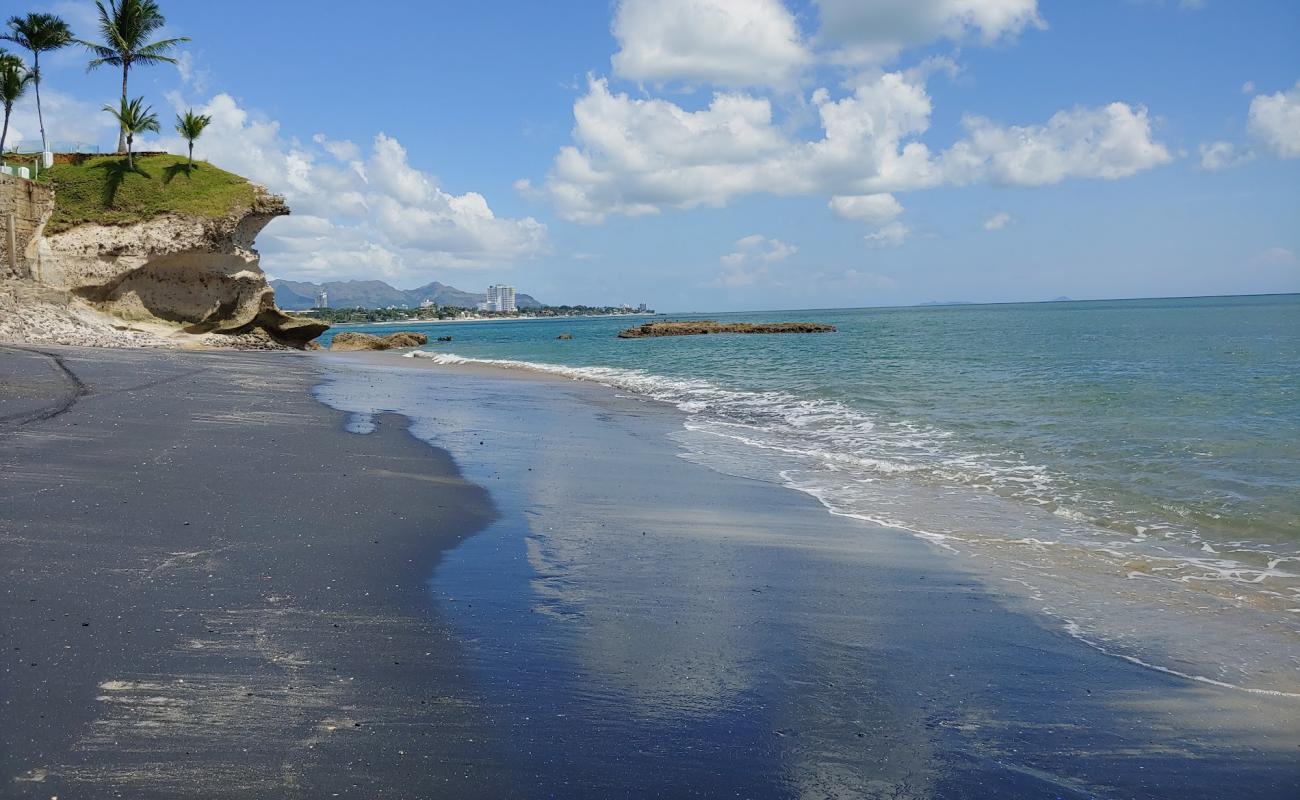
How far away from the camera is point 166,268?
34.8 meters

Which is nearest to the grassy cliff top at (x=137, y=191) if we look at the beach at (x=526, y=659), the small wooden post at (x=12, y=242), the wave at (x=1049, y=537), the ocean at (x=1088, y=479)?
the small wooden post at (x=12, y=242)

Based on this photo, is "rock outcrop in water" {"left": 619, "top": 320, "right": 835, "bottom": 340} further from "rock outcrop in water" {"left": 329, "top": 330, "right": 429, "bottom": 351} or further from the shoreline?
the shoreline

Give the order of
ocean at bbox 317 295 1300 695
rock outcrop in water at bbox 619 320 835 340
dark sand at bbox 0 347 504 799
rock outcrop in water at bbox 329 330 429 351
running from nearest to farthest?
dark sand at bbox 0 347 504 799
ocean at bbox 317 295 1300 695
rock outcrop in water at bbox 329 330 429 351
rock outcrop in water at bbox 619 320 835 340

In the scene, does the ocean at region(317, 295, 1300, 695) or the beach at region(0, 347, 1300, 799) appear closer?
the beach at region(0, 347, 1300, 799)

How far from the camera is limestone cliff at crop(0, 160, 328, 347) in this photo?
31781 mm

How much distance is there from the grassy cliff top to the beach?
30.8 meters

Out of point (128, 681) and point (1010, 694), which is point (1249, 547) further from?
point (128, 681)

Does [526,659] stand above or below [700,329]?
below

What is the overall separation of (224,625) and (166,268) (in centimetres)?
3593

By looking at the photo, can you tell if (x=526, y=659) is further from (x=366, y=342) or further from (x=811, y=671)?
(x=366, y=342)

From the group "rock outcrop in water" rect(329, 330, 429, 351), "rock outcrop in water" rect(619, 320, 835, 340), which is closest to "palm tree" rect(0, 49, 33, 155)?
"rock outcrop in water" rect(329, 330, 429, 351)

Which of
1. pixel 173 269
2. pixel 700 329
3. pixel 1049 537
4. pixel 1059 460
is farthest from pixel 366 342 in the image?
pixel 1049 537

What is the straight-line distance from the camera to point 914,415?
16672mm

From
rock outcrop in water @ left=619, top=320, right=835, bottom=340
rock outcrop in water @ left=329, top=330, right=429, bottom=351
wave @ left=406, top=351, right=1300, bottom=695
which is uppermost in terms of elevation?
rock outcrop in water @ left=619, top=320, right=835, bottom=340
